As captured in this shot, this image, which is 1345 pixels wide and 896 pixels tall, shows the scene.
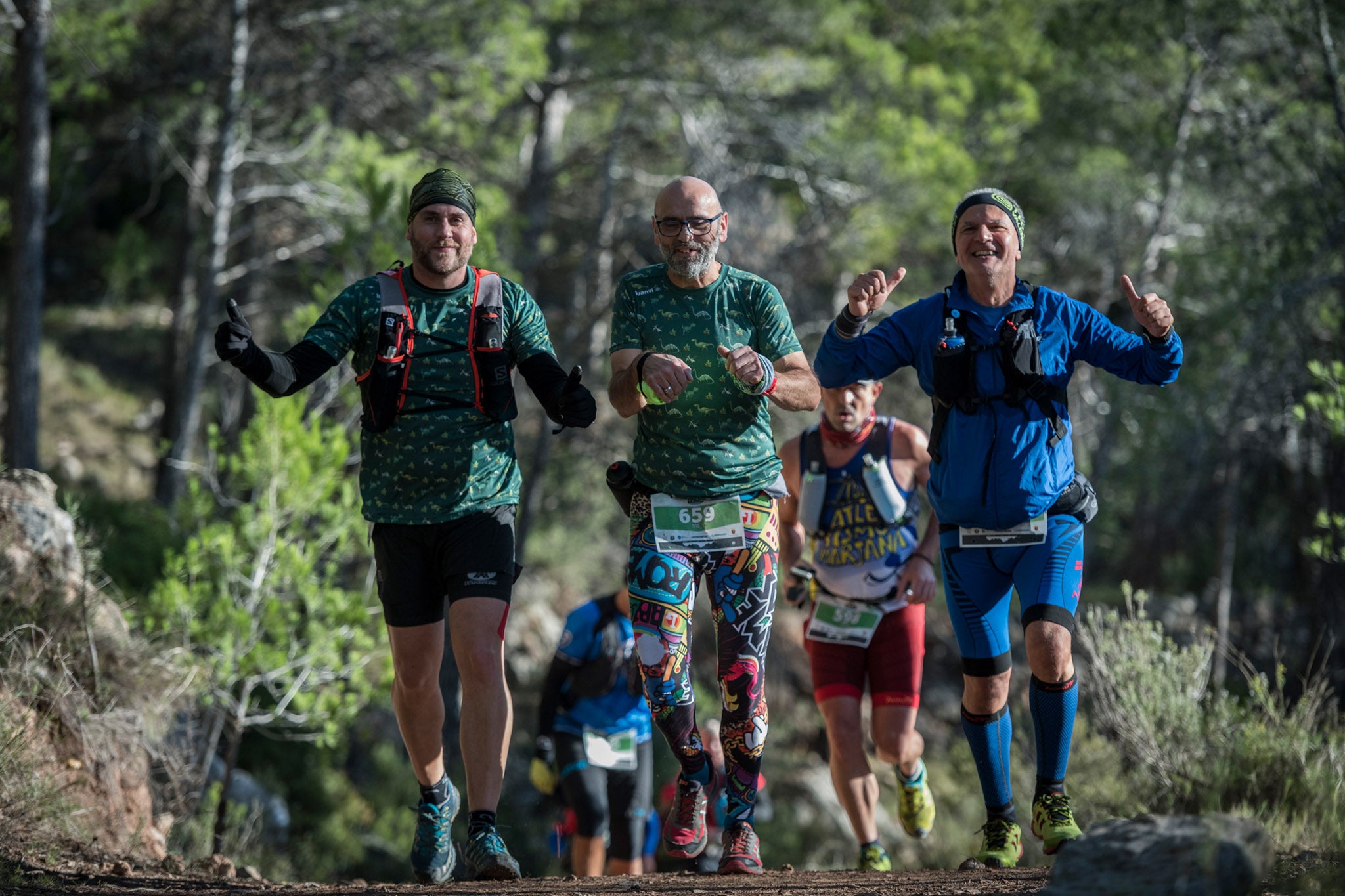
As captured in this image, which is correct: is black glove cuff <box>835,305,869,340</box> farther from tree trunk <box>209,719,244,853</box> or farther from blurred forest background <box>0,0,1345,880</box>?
tree trunk <box>209,719,244,853</box>

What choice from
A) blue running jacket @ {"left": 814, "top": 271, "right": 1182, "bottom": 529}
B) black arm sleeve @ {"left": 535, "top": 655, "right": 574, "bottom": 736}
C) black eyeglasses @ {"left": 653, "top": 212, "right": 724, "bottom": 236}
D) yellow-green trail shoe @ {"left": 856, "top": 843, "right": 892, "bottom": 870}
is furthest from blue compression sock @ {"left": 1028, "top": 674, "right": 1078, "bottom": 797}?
black arm sleeve @ {"left": 535, "top": 655, "right": 574, "bottom": 736}

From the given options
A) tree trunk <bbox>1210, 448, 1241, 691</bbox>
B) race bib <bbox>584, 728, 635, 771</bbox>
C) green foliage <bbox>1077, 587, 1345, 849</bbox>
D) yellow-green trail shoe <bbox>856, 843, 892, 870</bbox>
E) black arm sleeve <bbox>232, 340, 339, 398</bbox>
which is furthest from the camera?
tree trunk <bbox>1210, 448, 1241, 691</bbox>

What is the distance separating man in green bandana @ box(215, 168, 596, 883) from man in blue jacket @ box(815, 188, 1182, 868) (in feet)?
3.87

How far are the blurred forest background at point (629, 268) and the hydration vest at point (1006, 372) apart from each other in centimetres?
170

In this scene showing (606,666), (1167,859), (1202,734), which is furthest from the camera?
(606,666)

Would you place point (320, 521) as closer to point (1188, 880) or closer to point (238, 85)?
point (238, 85)

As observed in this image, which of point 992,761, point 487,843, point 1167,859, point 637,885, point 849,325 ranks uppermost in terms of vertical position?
point 849,325

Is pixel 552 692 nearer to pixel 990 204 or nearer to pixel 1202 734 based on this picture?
pixel 1202 734

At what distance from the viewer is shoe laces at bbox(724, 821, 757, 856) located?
436 centimetres

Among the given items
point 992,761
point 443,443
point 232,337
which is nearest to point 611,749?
point 992,761

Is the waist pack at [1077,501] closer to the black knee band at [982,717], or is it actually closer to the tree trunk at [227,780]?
the black knee band at [982,717]

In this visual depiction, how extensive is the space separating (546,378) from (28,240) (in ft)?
32.6

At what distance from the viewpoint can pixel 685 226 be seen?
14.0 ft

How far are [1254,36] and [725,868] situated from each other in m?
13.8
